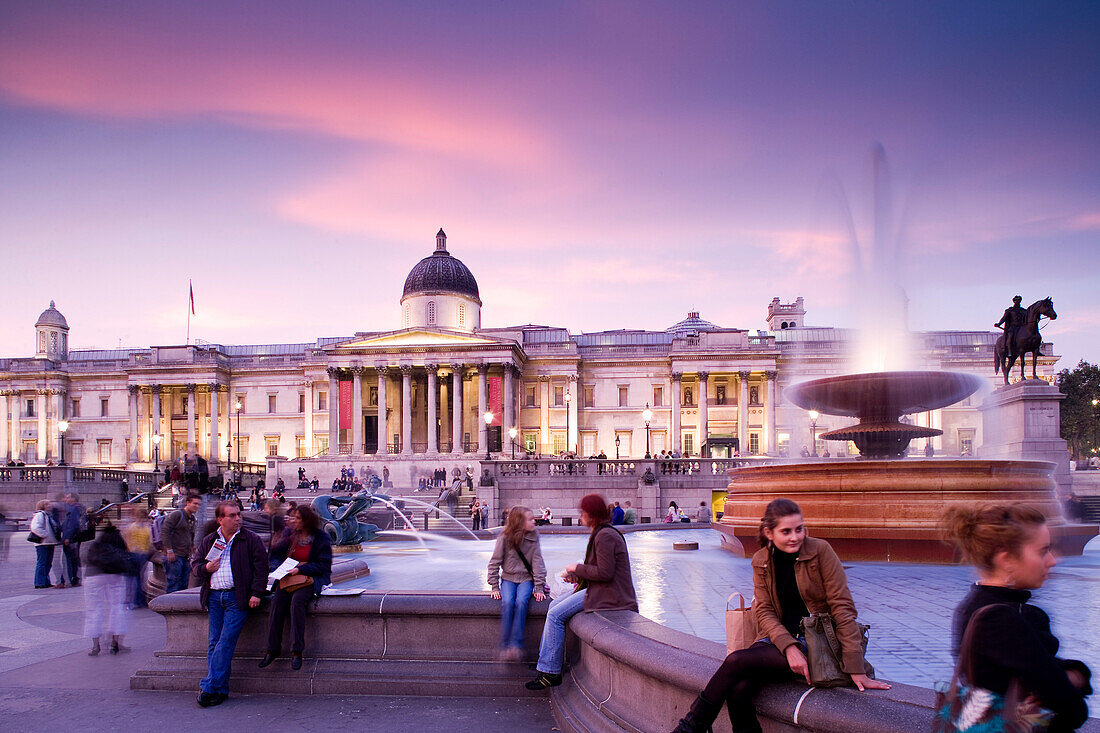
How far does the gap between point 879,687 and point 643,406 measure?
65724 millimetres

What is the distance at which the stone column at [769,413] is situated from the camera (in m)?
66.8

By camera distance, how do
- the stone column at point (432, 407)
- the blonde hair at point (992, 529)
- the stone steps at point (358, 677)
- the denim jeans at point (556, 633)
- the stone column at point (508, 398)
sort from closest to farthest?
the blonde hair at point (992, 529) → the denim jeans at point (556, 633) → the stone steps at point (358, 677) → the stone column at point (432, 407) → the stone column at point (508, 398)

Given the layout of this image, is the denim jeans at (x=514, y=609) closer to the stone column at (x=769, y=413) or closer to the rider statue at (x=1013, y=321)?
the rider statue at (x=1013, y=321)

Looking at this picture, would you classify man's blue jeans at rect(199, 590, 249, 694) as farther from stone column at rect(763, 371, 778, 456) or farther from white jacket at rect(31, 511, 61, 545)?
stone column at rect(763, 371, 778, 456)

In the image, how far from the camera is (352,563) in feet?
38.9

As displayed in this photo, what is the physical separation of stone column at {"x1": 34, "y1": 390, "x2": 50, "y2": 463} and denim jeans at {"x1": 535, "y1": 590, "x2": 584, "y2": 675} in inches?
3290

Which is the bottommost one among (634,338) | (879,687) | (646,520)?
(646,520)

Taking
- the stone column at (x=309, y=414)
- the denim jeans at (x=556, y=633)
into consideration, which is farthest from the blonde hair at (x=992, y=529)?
the stone column at (x=309, y=414)

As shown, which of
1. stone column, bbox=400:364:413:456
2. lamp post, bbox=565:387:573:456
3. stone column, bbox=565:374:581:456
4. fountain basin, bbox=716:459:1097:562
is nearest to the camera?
fountain basin, bbox=716:459:1097:562

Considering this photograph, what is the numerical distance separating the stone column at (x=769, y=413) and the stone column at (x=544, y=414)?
17.5 meters

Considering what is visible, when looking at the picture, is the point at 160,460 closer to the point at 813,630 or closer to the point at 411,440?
the point at 411,440

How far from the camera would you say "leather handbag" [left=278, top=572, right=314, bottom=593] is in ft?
25.5

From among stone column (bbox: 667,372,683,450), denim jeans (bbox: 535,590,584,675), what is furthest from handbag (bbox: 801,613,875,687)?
stone column (bbox: 667,372,683,450)

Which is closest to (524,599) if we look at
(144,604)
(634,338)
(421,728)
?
(421,728)
